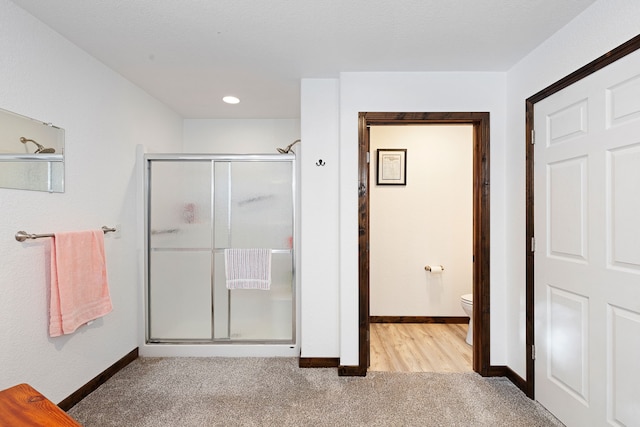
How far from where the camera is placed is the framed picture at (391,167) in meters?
3.80

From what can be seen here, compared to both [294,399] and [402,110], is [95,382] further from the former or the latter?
[402,110]

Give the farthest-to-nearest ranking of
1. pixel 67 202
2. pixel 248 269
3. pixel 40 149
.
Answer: pixel 248 269 → pixel 67 202 → pixel 40 149

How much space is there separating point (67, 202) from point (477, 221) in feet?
9.42

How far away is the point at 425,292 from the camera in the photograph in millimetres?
3818

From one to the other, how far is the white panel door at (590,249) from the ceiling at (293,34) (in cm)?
51

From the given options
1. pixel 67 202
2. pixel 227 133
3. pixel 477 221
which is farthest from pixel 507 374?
pixel 227 133

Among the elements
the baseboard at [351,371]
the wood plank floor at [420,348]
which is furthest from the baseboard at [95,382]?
the wood plank floor at [420,348]

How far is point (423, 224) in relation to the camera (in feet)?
12.6

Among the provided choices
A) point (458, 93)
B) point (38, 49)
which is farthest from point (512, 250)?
point (38, 49)

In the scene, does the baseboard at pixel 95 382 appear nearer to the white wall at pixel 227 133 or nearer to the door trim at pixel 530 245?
the white wall at pixel 227 133

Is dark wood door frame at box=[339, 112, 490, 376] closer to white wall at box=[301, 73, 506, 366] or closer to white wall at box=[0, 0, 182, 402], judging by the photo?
white wall at box=[301, 73, 506, 366]

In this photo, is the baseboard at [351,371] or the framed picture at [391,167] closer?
the baseboard at [351,371]

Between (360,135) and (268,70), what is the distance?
86cm

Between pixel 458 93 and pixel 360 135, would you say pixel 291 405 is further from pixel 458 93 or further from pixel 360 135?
pixel 458 93
